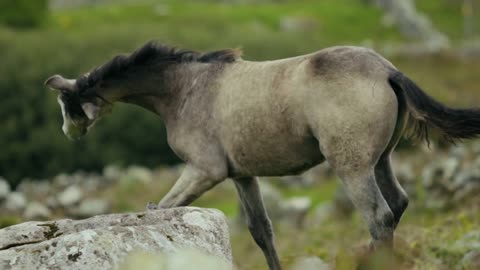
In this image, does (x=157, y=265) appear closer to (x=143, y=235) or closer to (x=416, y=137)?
(x=143, y=235)

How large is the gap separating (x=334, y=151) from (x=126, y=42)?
106 feet

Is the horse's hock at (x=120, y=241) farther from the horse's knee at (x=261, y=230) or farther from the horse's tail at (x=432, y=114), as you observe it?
the horse's knee at (x=261, y=230)

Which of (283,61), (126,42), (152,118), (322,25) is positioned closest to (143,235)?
(283,61)

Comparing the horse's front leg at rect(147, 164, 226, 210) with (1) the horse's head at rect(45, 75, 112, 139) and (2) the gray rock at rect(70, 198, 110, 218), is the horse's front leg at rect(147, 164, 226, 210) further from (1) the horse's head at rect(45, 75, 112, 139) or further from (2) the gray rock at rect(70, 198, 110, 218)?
(2) the gray rock at rect(70, 198, 110, 218)

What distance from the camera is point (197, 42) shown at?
4081 cm

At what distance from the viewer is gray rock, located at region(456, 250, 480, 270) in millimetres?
8625

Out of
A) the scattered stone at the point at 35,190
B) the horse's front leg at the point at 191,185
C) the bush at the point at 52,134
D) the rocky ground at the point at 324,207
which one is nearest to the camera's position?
the horse's front leg at the point at 191,185

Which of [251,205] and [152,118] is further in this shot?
[152,118]

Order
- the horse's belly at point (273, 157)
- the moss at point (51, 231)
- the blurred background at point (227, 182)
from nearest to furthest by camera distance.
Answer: the moss at point (51, 231) → the horse's belly at point (273, 157) → the blurred background at point (227, 182)

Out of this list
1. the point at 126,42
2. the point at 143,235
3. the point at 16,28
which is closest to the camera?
the point at 143,235

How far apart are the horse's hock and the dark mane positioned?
9.61 feet

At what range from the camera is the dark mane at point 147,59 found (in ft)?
33.8

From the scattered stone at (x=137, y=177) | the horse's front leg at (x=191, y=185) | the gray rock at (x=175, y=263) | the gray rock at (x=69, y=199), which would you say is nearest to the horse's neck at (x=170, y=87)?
the horse's front leg at (x=191, y=185)

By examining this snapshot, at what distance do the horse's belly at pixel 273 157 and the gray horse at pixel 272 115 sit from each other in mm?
12
